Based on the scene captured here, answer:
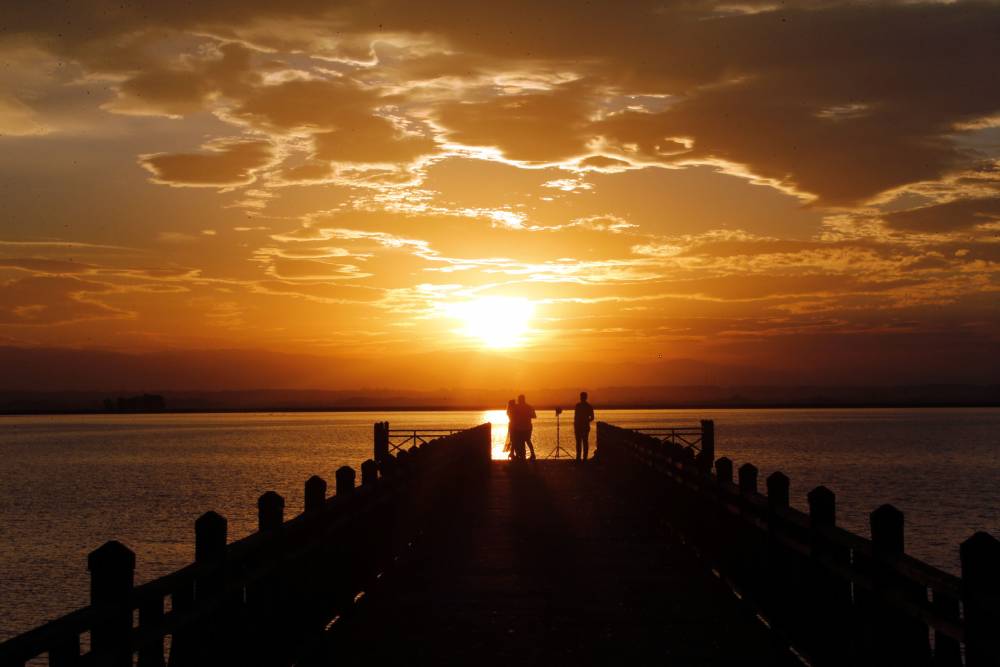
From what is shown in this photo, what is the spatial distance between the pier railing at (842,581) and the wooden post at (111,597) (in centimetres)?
392

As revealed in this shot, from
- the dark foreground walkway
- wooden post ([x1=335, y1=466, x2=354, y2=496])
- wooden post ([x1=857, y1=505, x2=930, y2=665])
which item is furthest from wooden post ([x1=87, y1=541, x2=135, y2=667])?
wooden post ([x1=335, y1=466, x2=354, y2=496])

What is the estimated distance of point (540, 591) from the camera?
11695 mm

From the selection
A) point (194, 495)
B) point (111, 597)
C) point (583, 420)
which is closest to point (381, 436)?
point (583, 420)

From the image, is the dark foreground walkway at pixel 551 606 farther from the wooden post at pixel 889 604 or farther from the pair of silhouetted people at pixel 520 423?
the pair of silhouetted people at pixel 520 423

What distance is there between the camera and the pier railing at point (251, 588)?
491 centimetres

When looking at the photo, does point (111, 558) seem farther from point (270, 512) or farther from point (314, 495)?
point (314, 495)

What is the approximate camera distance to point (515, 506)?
69.9 feet

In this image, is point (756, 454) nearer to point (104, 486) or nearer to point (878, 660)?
point (104, 486)

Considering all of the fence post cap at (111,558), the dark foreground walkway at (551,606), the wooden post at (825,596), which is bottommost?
the dark foreground walkway at (551,606)

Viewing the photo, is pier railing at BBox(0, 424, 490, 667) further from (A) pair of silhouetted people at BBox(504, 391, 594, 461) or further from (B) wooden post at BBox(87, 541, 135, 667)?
(A) pair of silhouetted people at BBox(504, 391, 594, 461)

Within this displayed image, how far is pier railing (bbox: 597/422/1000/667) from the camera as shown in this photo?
5238mm

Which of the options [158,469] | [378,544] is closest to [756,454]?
[158,469]

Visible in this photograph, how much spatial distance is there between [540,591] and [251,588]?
4783 millimetres

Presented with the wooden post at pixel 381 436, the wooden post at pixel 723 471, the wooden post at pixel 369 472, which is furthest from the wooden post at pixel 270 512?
the wooden post at pixel 381 436
